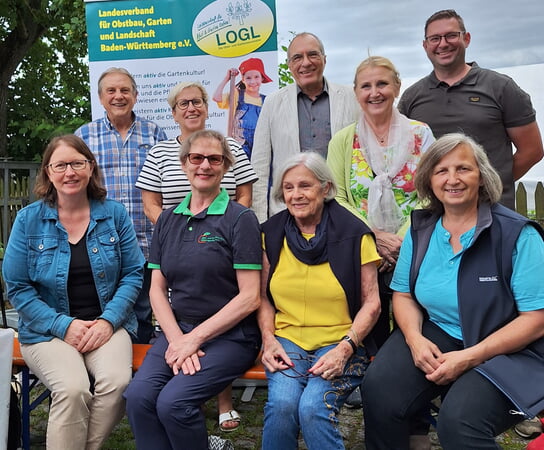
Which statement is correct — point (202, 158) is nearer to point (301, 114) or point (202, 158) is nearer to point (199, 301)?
point (199, 301)

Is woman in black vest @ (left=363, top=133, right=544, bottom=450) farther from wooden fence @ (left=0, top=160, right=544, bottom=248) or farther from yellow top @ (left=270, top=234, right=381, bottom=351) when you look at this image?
wooden fence @ (left=0, top=160, right=544, bottom=248)

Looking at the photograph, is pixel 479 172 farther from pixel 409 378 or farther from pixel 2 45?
pixel 2 45

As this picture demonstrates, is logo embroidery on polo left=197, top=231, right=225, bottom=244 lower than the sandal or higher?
higher

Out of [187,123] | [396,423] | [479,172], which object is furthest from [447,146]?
[187,123]

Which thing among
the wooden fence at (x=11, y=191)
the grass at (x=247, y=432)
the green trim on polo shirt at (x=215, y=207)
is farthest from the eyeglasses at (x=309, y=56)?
the wooden fence at (x=11, y=191)

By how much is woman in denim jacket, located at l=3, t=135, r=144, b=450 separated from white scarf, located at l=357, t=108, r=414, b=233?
132 cm

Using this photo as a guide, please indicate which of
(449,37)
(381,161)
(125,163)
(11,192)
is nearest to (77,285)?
(125,163)

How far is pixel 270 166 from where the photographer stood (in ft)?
13.3

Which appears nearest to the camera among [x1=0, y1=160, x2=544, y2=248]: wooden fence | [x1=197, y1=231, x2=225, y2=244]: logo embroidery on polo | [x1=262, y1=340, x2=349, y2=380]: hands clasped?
[x1=262, y1=340, x2=349, y2=380]: hands clasped

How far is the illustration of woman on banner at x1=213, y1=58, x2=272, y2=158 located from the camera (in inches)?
189

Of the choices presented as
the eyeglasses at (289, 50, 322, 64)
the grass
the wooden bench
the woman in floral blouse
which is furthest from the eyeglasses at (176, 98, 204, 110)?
the grass

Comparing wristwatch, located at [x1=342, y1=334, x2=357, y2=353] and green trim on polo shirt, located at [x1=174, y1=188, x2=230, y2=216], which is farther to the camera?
green trim on polo shirt, located at [x1=174, y1=188, x2=230, y2=216]

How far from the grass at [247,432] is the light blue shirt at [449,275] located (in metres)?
1.09

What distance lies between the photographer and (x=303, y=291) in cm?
293
